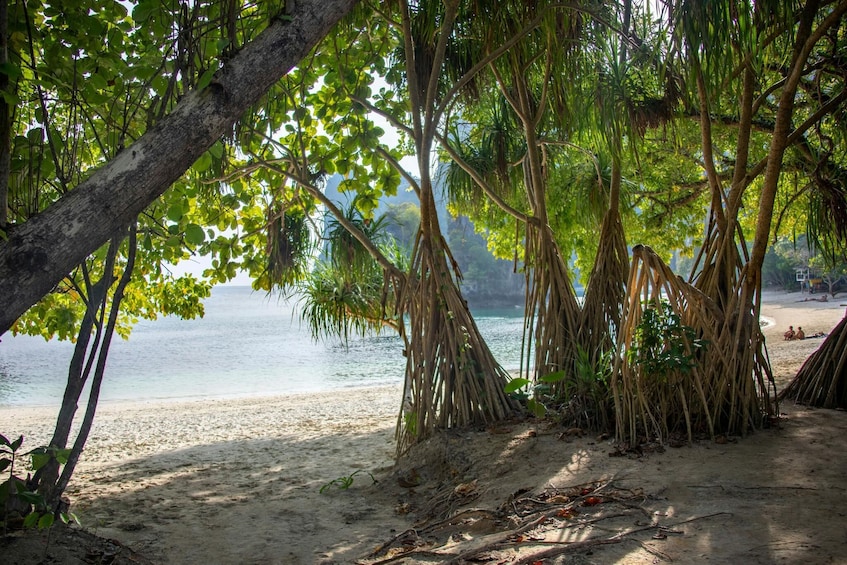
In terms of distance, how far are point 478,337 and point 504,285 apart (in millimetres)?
55850

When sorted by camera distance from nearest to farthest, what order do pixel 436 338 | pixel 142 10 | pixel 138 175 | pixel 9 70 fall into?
1. pixel 138 175
2. pixel 9 70
3. pixel 142 10
4. pixel 436 338

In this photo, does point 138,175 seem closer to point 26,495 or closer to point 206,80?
point 206,80

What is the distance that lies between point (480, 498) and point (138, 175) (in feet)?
6.79

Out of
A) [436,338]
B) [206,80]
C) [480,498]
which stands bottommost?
[480,498]

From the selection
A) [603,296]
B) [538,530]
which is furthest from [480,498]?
[603,296]

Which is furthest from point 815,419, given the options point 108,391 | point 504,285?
point 504,285

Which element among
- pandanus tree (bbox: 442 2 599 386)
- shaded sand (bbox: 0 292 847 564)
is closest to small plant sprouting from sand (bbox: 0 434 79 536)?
shaded sand (bbox: 0 292 847 564)

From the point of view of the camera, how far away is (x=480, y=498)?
296cm

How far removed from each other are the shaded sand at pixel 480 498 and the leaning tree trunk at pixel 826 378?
0.18 m

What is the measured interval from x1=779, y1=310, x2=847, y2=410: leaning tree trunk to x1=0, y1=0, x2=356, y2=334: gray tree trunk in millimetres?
3531

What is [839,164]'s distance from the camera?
6.31m

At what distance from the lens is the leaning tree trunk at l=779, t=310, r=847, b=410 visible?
382 centimetres

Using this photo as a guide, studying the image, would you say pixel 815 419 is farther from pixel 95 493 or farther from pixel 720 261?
pixel 95 493

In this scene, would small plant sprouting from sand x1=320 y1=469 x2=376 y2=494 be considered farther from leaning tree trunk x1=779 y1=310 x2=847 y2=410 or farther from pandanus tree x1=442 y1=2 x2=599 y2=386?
leaning tree trunk x1=779 y1=310 x2=847 y2=410
